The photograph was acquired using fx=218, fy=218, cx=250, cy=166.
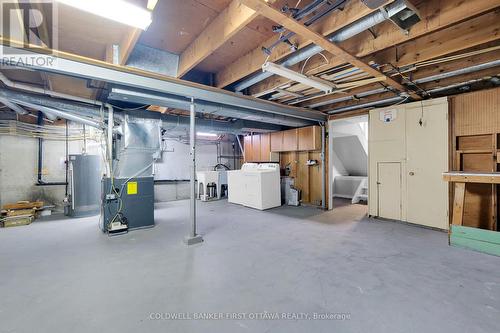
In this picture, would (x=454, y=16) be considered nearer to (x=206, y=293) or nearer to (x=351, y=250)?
(x=351, y=250)

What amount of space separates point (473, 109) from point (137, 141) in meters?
5.59

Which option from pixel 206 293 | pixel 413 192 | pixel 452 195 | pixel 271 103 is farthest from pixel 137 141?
pixel 452 195

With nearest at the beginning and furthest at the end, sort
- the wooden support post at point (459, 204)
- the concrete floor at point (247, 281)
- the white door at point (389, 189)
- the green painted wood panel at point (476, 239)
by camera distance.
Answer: the concrete floor at point (247, 281) < the green painted wood panel at point (476, 239) < the wooden support post at point (459, 204) < the white door at point (389, 189)

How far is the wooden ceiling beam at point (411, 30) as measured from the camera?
5.88ft

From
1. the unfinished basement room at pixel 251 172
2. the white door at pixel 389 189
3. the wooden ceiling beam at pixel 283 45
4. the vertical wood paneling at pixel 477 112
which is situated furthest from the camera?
the white door at pixel 389 189

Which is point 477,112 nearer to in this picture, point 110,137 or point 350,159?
point 350,159

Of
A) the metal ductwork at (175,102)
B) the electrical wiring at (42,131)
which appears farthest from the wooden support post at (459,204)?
the electrical wiring at (42,131)

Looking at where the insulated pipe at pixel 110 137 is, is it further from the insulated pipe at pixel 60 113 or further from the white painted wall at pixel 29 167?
the white painted wall at pixel 29 167

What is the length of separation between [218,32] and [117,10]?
0.87 m

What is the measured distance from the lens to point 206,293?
1.91m

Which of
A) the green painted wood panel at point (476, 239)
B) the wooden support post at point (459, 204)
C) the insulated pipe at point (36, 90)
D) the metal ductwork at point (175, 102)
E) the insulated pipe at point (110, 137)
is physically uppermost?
the insulated pipe at point (36, 90)

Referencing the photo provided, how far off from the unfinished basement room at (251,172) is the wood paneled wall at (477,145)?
0.02m

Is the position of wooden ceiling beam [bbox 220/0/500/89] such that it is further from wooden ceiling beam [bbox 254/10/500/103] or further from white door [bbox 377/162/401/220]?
white door [bbox 377/162/401/220]

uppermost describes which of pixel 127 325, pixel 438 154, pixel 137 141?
pixel 137 141
